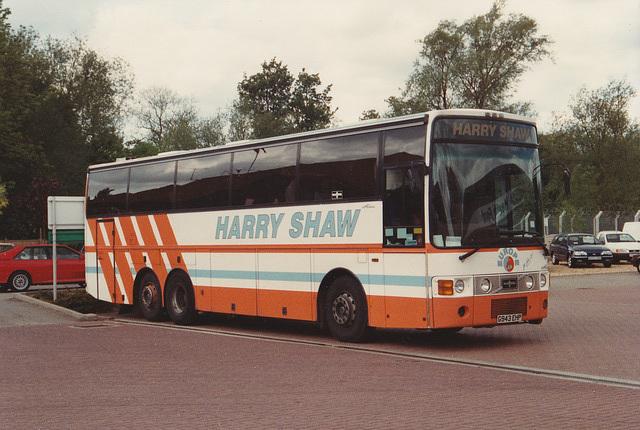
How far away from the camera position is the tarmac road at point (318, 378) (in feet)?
25.1

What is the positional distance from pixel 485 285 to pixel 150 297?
27.5ft

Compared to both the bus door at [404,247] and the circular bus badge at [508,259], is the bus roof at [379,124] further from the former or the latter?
the circular bus badge at [508,259]

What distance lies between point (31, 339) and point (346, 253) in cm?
584

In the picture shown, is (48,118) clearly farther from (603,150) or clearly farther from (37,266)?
(603,150)

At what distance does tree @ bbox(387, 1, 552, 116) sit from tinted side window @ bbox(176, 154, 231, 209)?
3675cm

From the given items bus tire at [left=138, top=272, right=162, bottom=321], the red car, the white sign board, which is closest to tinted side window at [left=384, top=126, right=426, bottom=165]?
bus tire at [left=138, top=272, right=162, bottom=321]

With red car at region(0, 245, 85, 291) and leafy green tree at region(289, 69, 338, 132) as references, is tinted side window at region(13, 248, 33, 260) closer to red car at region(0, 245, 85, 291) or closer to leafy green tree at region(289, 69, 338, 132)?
red car at region(0, 245, 85, 291)

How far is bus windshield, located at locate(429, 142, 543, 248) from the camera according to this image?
A: 12.1 meters

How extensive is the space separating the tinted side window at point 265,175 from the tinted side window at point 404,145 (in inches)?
86.8

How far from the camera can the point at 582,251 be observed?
3822cm

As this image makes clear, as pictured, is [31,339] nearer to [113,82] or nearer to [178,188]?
[178,188]

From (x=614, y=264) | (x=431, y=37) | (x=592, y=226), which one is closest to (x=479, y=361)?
(x=614, y=264)

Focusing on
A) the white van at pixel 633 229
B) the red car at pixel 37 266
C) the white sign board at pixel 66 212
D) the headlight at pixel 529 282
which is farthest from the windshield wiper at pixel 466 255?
the white van at pixel 633 229

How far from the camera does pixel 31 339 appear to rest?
14.7m
